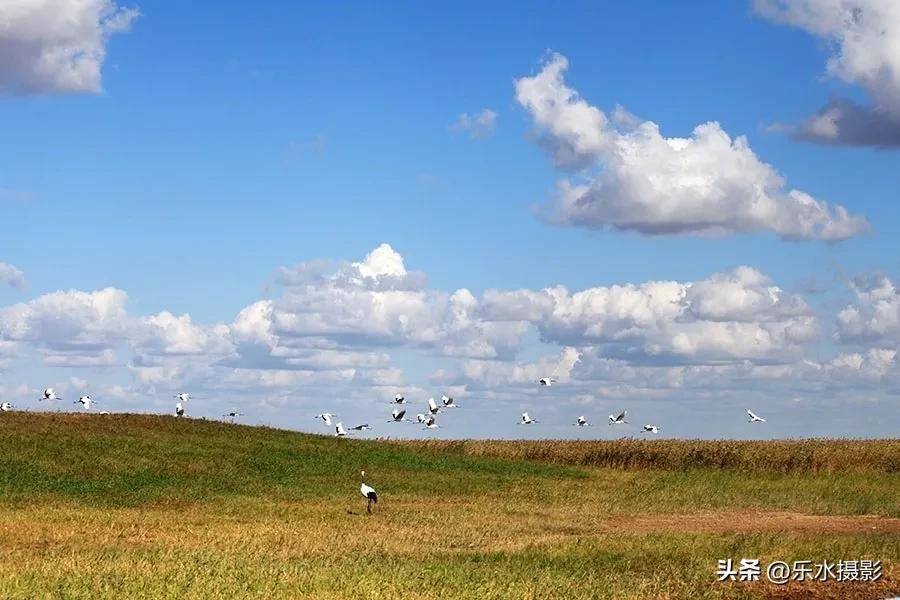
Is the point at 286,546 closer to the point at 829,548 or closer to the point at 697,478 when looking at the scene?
the point at 829,548

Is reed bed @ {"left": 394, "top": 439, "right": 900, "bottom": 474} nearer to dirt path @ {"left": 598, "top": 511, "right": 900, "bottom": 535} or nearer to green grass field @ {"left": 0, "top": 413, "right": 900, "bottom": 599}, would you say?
green grass field @ {"left": 0, "top": 413, "right": 900, "bottom": 599}

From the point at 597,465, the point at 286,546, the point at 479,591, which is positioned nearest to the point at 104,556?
the point at 286,546

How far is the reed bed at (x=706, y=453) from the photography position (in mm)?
63844

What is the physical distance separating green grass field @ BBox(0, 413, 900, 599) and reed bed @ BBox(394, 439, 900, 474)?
0.42 ft

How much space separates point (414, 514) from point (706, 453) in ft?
108

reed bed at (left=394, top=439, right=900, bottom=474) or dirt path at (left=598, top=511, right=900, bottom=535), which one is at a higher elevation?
reed bed at (left=394, top=439, right=900, bottom=474)

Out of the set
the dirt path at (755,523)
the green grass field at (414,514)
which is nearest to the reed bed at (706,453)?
the green grass field at (414,514)

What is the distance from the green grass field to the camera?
21922 millimetres

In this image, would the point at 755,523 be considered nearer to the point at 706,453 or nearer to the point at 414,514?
the point at 414,514

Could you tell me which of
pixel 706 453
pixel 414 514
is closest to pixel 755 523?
pixel 414 514

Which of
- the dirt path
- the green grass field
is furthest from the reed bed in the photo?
the dirt path

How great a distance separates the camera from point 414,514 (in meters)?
38.5

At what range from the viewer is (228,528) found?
3219cm

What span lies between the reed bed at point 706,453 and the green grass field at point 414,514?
5.1 inches
